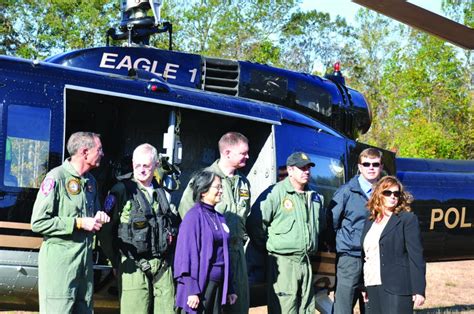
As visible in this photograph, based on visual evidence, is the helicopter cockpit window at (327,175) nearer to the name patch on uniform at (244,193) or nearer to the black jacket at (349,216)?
the black jacket at (349,216)

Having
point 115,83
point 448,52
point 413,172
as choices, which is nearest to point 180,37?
point 448,52

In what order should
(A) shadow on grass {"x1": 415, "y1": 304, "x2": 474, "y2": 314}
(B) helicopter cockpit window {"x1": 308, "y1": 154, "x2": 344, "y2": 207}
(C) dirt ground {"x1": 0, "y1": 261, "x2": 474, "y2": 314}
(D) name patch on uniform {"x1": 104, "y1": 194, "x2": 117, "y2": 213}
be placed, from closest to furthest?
(D) name patch on uniform {"x1": 104, "y1": 194, "x2": 117, "y2": 213}, (B) helicopter cockpit window {"x1": 308, "y1": 154, "x2": 344, "y2": 207}, (A) shadow on grass {"x1": 415, "y1": 304, "x2": 474, "y2": 314}, (C) dirt ground {"x1": 0, "y1": 261, "x2": 474, "y2": 314}

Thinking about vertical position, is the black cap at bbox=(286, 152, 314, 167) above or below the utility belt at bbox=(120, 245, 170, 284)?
above

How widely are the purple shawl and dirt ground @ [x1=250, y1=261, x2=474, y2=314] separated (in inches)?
190

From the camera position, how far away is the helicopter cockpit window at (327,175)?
24.6 feet

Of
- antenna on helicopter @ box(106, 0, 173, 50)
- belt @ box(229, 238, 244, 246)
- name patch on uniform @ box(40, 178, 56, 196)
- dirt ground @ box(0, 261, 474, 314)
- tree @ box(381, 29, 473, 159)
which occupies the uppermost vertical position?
tree @ box(381, 29, 473, 159)

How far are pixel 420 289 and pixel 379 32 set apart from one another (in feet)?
128

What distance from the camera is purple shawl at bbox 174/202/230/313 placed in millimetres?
5078

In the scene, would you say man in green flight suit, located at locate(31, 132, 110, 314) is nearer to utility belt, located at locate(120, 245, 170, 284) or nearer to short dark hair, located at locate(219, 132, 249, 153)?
utility belt, located at locate(120, 245, 170, 284)

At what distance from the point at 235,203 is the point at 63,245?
1.42 meters

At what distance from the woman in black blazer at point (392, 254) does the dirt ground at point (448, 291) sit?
13.8 ft

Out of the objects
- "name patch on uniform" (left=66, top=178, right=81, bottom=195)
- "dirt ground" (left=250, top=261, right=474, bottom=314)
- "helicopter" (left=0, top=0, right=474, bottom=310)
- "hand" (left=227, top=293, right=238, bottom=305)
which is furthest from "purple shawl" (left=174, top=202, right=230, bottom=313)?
"dirt ground" (left=250, top=261, right=474, bottom=314)

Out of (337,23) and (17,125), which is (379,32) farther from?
(17,125)

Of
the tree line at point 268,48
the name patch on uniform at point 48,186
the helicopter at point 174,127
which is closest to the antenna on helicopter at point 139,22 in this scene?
the helicopter at point 174,127
